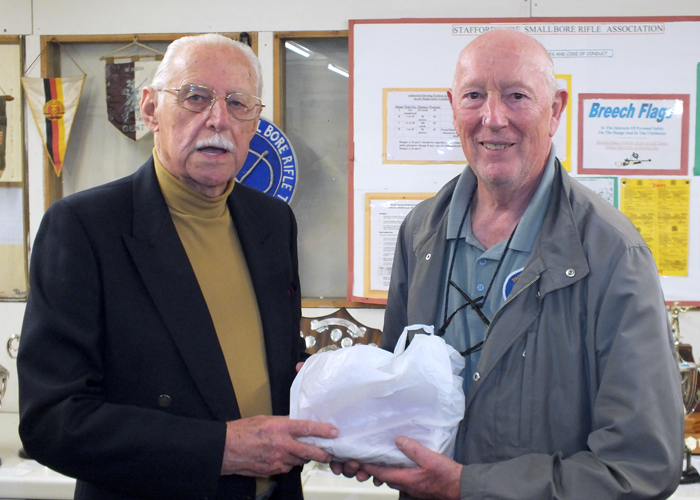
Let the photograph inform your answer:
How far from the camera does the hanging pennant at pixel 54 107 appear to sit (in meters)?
2.40

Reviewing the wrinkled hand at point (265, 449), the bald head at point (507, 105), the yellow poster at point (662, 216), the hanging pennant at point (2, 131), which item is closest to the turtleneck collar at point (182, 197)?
the wrinkled hand at point (265, 449)

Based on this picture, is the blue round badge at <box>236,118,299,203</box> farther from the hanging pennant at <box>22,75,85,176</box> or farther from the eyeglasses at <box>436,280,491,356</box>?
the eyeglasses at <box>436,280,491,356</box>

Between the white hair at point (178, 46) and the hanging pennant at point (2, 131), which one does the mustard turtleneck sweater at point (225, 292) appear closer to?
the white hair at point (178, 46)

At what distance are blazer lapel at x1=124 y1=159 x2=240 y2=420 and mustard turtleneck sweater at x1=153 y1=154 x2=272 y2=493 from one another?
0.18 feet

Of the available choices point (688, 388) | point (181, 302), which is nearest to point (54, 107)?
point (181, 302)

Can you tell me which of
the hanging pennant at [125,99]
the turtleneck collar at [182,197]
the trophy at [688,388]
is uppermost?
the hanging pennant at [125,99]

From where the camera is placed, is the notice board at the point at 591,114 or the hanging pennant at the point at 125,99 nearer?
the notice board at the point at 591,114

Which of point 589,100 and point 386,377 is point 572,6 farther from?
point 386,377

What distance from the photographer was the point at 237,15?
2.36 m

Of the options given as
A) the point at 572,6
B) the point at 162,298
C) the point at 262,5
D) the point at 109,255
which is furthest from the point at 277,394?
the point at 572,6

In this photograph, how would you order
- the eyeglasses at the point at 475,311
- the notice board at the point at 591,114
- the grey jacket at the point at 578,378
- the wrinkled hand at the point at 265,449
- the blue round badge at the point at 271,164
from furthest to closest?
the blue round badge at the point at 271,164, the notice board at the point at 591,114, the eyeglasses at the point at 475,311, the wrinkled hand at the point at 265,449, the grey jacket at the point at 578,378

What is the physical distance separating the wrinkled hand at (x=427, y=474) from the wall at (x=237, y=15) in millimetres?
1296

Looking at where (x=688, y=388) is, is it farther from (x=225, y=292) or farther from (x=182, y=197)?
(x=182, y=197)

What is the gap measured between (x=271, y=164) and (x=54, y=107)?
89cm
